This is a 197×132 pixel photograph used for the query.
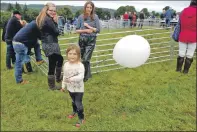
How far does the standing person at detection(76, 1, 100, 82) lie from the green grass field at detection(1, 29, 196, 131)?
0.94 meters

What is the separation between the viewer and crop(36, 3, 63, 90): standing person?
5035 mm

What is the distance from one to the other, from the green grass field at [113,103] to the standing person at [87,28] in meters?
0.94

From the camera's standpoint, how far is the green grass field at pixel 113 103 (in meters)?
4.53

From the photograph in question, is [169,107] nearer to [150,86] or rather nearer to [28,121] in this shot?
[150,86]

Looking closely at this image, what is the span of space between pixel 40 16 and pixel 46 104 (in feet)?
6.01

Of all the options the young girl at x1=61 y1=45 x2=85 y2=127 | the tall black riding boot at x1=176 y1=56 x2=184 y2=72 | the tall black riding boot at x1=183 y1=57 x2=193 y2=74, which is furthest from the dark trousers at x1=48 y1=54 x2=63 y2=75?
the tall black riding boot at x1=183 y1=57 x2=193 y2=74

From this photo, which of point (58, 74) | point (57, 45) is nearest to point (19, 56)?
point (58, 74)

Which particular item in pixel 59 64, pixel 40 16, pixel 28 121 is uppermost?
pixel 40 16

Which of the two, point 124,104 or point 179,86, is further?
point 179,86

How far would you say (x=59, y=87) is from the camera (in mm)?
5980

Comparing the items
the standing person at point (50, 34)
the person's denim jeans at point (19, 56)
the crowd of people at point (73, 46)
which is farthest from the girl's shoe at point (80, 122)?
the person's denim jeans at point (19, 56)

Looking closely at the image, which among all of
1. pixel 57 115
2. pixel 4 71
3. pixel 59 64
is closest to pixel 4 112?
pixel 57 115

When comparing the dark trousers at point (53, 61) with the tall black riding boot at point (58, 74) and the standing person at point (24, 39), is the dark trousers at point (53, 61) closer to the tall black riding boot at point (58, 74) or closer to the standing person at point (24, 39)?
the tall black riding boot at point (58, 74)

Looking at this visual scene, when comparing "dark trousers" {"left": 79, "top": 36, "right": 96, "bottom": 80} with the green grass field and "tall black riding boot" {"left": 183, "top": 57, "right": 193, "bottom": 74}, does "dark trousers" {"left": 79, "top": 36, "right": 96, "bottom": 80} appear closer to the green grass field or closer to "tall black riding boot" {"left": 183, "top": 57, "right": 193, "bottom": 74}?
the green grass field
